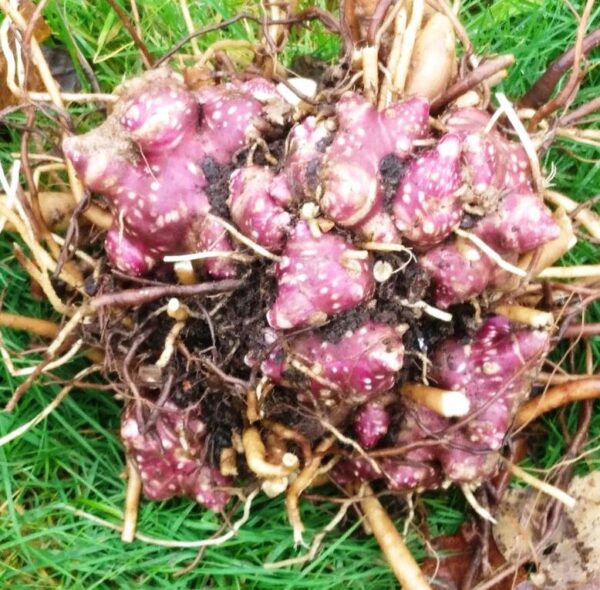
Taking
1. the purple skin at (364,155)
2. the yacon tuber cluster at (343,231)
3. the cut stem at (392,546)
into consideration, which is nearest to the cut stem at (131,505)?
the yacon tuber cluster at (343,231)

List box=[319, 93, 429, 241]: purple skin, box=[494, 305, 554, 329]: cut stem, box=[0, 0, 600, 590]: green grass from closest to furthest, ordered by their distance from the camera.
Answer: box=[319, 93, 429, 241]: purple skin < box=[494, 305, 554, 329]: cut stem < box=[0, 0, 600, 590]: green grass

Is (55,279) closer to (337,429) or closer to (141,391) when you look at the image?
(141,391)

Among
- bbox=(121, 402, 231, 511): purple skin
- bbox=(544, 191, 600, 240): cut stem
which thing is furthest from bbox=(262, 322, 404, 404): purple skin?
bbox=(544, 191, 600, 240): cut stem

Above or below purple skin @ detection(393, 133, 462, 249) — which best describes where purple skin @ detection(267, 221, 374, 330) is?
below

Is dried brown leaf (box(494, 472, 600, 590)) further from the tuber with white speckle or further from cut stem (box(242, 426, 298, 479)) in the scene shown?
cut stem (box(242, 426, 298, 479))

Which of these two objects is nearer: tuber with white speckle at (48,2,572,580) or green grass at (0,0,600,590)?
tuber with white speckle at (48,2,572,580)

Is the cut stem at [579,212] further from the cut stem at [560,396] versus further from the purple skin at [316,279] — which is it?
Result: the purple skin at [316,279]
